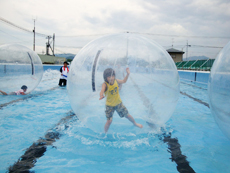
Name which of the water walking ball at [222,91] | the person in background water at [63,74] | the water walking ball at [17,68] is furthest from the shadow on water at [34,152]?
the person in background water at [63,74]

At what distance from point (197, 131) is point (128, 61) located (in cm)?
212

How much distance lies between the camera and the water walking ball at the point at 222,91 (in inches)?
87.4

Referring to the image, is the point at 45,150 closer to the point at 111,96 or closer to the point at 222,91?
the point at 111,96

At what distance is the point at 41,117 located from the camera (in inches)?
171

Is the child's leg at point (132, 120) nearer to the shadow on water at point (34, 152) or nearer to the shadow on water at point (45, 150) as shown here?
the shadow on water at point (45, 150)

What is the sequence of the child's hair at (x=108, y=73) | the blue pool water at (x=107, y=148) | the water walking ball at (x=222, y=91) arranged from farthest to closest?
the child's hair at (x=108, y=73), the blue pool water at (x=107, y=148), the water walking ball at (x=222, y=91)

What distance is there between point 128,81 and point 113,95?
0.33 m

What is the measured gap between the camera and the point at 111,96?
9.32ft

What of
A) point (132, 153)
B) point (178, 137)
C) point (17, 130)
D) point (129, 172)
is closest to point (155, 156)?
point (132, 153)

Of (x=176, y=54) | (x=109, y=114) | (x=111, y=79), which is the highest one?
(x=176, y=54)

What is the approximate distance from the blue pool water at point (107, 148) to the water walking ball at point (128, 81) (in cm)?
32

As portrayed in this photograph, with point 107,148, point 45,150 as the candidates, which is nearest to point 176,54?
point 107,148

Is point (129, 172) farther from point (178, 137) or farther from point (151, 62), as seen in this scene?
point (151, 62)

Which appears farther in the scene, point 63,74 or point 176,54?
point 176,54
